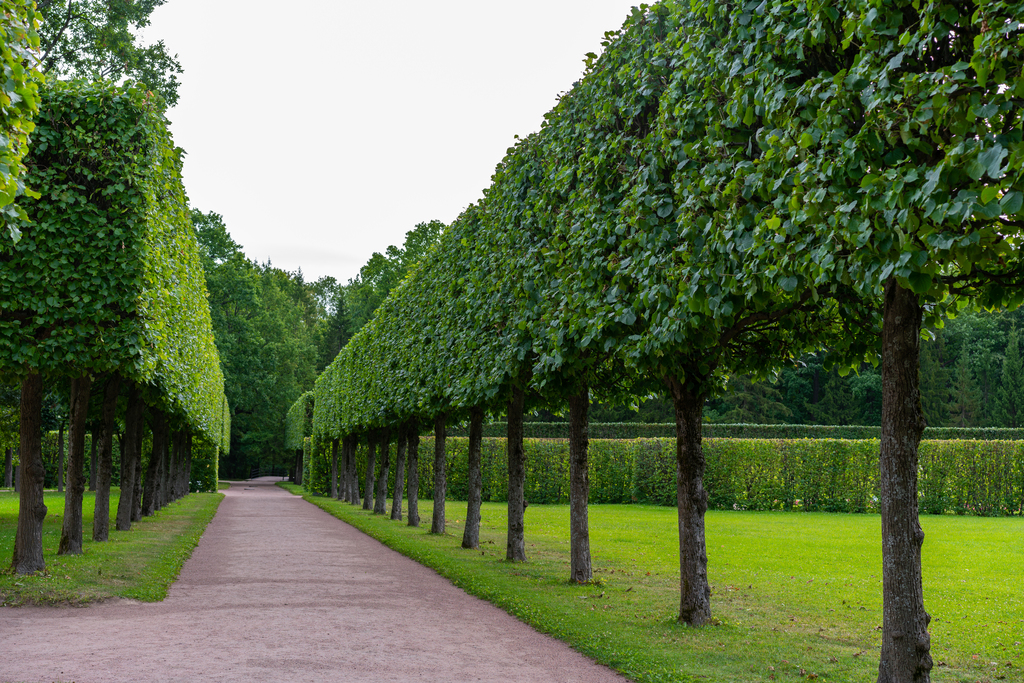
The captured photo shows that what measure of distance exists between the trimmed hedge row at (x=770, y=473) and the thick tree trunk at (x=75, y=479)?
20835 millimetres

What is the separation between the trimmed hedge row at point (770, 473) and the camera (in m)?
31.3

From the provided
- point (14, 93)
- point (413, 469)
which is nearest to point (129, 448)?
point (413, 469)

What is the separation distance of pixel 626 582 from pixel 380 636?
5.15 m

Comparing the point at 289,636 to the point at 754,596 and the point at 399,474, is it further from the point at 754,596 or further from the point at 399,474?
the point at 399,474

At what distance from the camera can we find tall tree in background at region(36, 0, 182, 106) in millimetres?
26438

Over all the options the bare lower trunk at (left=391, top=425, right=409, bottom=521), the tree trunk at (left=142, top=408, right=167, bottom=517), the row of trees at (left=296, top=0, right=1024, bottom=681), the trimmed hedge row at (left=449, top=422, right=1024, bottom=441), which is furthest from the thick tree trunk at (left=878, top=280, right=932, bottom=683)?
the trimmed hedge row at (left=449, top=422, right=1024, bottom=441)

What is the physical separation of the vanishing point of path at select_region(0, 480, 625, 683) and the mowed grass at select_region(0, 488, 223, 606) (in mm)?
358

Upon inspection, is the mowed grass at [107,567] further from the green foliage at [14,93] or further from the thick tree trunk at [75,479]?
the green foliage at [14,93]

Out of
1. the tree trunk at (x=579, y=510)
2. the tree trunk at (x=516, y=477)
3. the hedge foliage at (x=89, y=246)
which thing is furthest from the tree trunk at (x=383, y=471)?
the tree trunk at (x=579, y=510)

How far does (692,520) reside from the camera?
9.30 metres

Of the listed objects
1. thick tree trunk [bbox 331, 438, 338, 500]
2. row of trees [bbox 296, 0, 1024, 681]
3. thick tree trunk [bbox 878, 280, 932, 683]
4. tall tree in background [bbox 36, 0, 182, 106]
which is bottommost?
thick tree trunk [bbox 331, 438, 338, 500]

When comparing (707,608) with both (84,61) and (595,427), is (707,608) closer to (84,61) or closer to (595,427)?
(84,61)

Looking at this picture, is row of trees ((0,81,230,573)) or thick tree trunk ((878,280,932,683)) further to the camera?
row of trees ((0,81,230,573))

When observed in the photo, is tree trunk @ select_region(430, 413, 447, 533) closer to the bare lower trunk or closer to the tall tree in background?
the bare lower trunk
